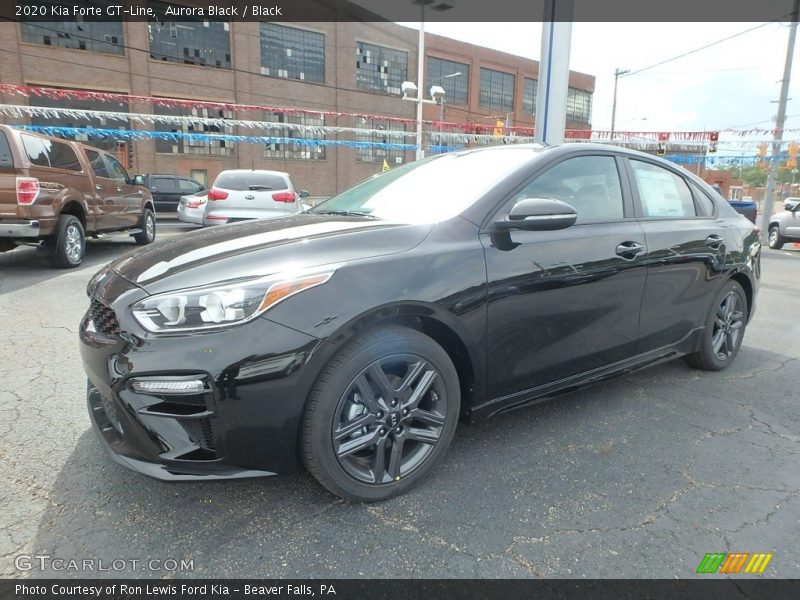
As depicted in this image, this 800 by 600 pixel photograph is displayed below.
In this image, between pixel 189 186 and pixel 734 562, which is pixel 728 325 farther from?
pixel 189 186

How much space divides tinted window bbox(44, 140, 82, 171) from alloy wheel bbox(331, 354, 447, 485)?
730cm

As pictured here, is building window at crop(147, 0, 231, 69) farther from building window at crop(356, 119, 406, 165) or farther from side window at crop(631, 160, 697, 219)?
side window at crop(631, 160, 697, 219)

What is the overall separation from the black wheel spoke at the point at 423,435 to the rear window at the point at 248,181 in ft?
28.9

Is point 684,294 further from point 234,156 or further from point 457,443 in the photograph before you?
point 234,156

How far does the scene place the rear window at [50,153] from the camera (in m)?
6.85

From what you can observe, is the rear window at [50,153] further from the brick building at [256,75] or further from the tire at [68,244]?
the brick building at [256,75]

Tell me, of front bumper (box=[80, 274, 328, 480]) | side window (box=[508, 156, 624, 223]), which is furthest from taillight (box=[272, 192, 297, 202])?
front bumper (box=[80, 274, 328, 480])

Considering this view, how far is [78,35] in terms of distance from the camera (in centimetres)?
2881

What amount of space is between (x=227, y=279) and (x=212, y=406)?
1.56 ft

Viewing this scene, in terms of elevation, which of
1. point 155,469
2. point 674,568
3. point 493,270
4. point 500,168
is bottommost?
point 674,568

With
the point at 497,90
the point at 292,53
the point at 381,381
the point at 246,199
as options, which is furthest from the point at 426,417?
the point at 497,90

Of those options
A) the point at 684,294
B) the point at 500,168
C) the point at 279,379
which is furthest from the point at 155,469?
the point at 684,294

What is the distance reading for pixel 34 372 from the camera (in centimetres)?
365

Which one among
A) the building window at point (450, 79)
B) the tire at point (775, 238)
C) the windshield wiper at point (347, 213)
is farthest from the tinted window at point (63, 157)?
the building window at point (450, 79)
